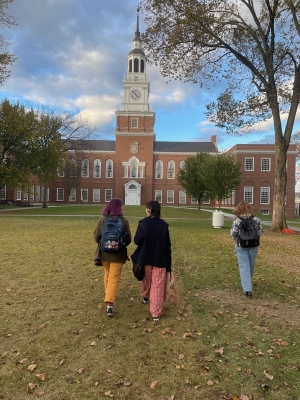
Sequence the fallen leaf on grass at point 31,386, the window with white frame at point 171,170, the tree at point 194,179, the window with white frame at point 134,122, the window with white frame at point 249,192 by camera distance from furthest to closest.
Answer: the window with white frame at point 171,170
the window with white frame at point 134,122
the window with white frame at point 249,192
the tree at point 194,179
the fallen leaf on grass at point 31,386

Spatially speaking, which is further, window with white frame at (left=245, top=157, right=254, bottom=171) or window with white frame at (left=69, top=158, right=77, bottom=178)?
window with white frame at (left=69, top=158, right=77, bottom=178)

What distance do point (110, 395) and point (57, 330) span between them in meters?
1.76

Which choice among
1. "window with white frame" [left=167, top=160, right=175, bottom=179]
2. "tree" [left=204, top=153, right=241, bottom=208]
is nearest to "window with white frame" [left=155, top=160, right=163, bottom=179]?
"window with white frame" [left=167, top=160, right=175, bottom=179]

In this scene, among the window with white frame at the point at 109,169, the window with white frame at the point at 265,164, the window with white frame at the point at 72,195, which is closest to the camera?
the window with white frame at the point at 265,164

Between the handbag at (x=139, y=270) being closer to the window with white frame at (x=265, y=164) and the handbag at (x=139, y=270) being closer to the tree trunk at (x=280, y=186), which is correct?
the tree trunk at (x=280, y=186)

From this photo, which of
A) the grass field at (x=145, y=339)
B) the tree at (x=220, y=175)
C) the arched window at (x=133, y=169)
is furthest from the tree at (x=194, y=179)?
the grass field at (x=145, y=339)

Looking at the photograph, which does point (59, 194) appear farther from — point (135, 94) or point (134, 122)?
point (135, 94)

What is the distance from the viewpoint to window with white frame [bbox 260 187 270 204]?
5103 centimetres

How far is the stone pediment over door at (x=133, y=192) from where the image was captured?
56.8 m

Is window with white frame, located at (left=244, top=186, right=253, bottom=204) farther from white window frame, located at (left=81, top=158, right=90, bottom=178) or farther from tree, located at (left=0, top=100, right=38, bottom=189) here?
tree, located at (left=0, top=100, right=38, bottom=189)

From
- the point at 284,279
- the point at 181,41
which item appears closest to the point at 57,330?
the point at 284,279

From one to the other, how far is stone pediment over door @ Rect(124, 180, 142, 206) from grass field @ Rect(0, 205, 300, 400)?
159 feet

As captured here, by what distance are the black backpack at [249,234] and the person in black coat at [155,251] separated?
1761 millimetres

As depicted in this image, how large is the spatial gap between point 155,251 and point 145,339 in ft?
4.07
